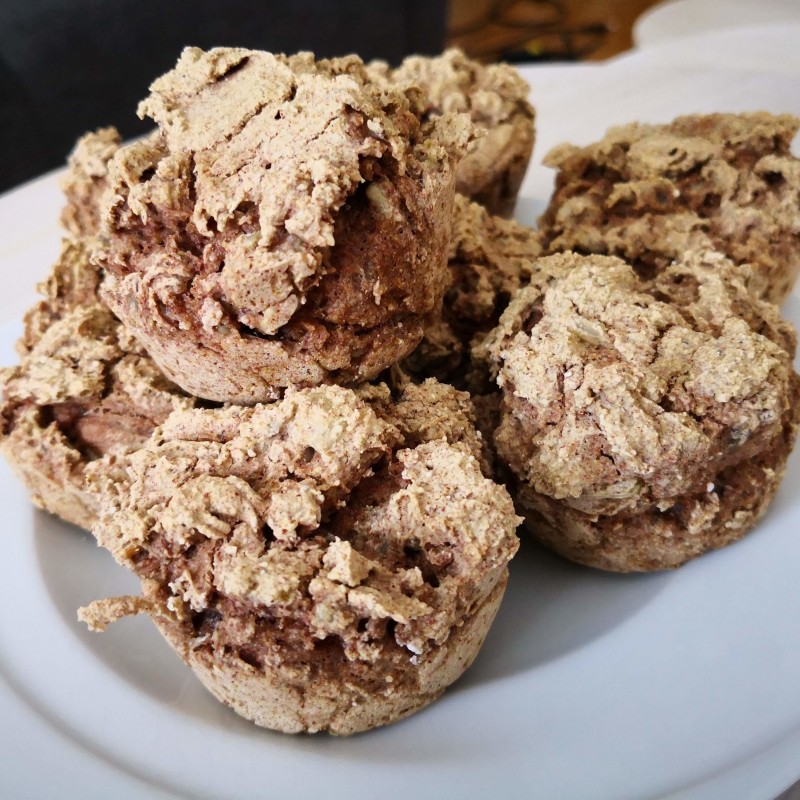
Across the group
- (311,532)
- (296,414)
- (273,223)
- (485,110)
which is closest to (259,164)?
(273,223)

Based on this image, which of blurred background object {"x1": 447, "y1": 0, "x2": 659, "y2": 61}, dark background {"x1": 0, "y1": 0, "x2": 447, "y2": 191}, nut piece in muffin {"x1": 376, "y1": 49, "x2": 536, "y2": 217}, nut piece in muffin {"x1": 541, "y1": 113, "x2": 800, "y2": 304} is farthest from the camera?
blurred background object {"x1": 447, "y1": 0, "x2": 659, "y2": 61}

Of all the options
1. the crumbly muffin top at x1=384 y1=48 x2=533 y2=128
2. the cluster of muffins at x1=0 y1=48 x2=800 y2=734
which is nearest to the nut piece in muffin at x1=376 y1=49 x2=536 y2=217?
the crumbly muffin top at x1=384 y1=48 x2=533 y2=128

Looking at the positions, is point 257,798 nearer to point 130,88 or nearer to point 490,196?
point 490,196

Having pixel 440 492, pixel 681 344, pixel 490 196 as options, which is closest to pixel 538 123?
pixel 490 196

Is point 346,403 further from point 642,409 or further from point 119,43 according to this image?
point 119,43

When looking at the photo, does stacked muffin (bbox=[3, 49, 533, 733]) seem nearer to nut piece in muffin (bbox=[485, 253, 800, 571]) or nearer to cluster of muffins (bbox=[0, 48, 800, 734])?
cluster of muffins (bbox=[0, 48, 800, 734])

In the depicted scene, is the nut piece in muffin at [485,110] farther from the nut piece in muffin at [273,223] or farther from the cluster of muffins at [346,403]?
the nut piece in muffin at [273,223]
